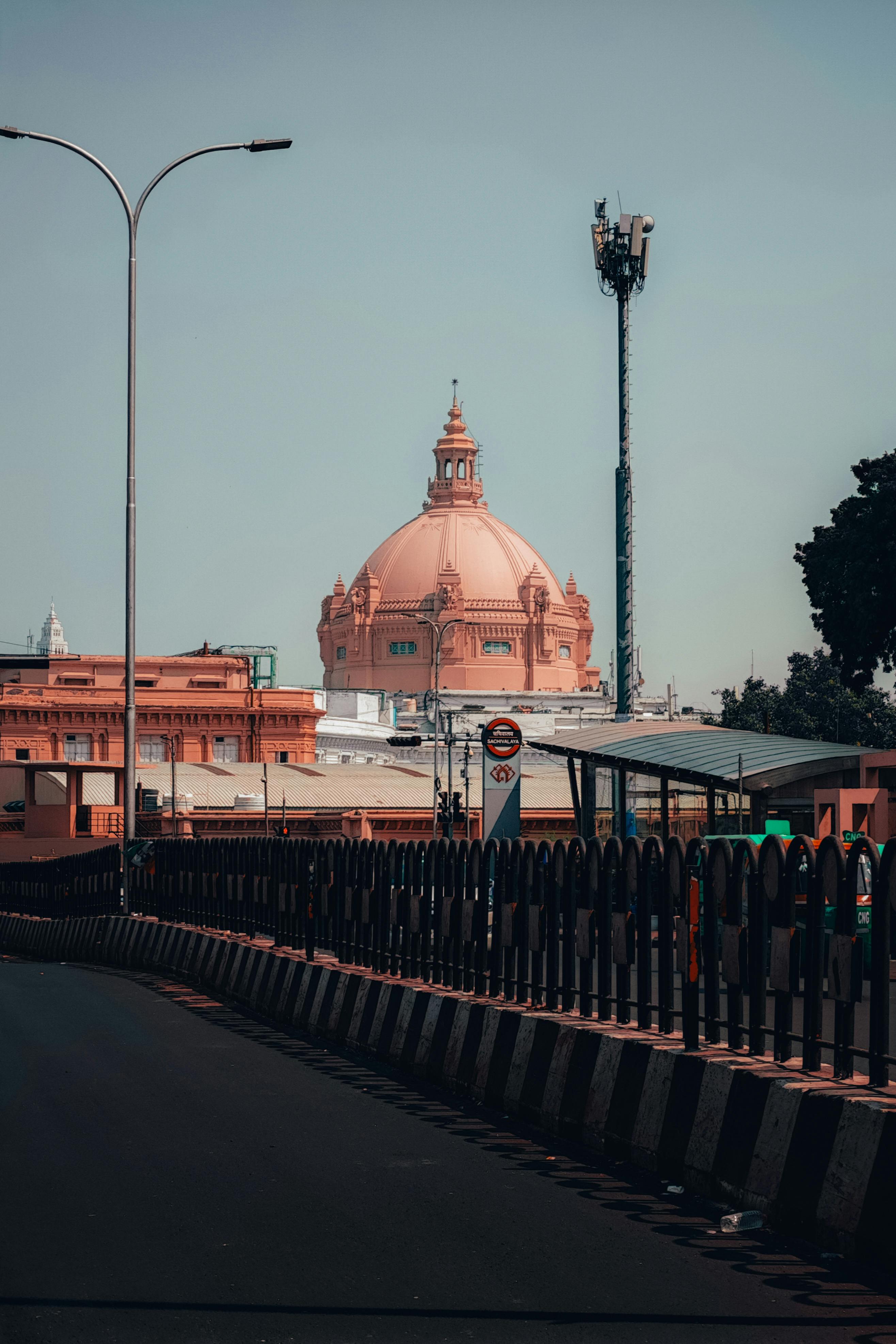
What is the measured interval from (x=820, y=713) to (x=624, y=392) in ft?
224

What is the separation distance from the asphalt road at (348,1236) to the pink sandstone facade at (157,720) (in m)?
73.0

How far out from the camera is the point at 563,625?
426 ft

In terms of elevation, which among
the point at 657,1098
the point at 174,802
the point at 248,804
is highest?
the point at 657,1098

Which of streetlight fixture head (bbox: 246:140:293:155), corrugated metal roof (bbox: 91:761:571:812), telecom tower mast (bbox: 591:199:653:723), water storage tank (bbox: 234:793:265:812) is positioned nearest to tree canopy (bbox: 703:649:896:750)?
corrugated metal roof (bbox: 91:761:571:812)

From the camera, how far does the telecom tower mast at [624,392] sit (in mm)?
32750

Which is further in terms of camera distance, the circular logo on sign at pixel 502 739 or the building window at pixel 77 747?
the building window at pixel 77 747

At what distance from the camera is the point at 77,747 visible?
81.9 meters

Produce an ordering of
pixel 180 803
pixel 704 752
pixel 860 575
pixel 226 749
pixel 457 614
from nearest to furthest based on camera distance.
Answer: pixel 704 752 < pixel 860 575 < pixel 180 803 < pixel 226 749 < pixel 457 614

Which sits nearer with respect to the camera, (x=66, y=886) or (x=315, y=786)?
(x=66, y=886)

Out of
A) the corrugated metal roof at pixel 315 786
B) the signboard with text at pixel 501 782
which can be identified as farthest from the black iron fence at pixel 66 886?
the corrugated metal roof at pixel 315 786

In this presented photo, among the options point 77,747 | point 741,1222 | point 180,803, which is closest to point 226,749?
point 77,747

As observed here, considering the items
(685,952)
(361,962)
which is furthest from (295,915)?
(685,952)

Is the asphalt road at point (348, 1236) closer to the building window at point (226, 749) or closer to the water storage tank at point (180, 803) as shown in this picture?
the water storage tank at point (180, 803)

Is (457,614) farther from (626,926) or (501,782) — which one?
(626,926)
